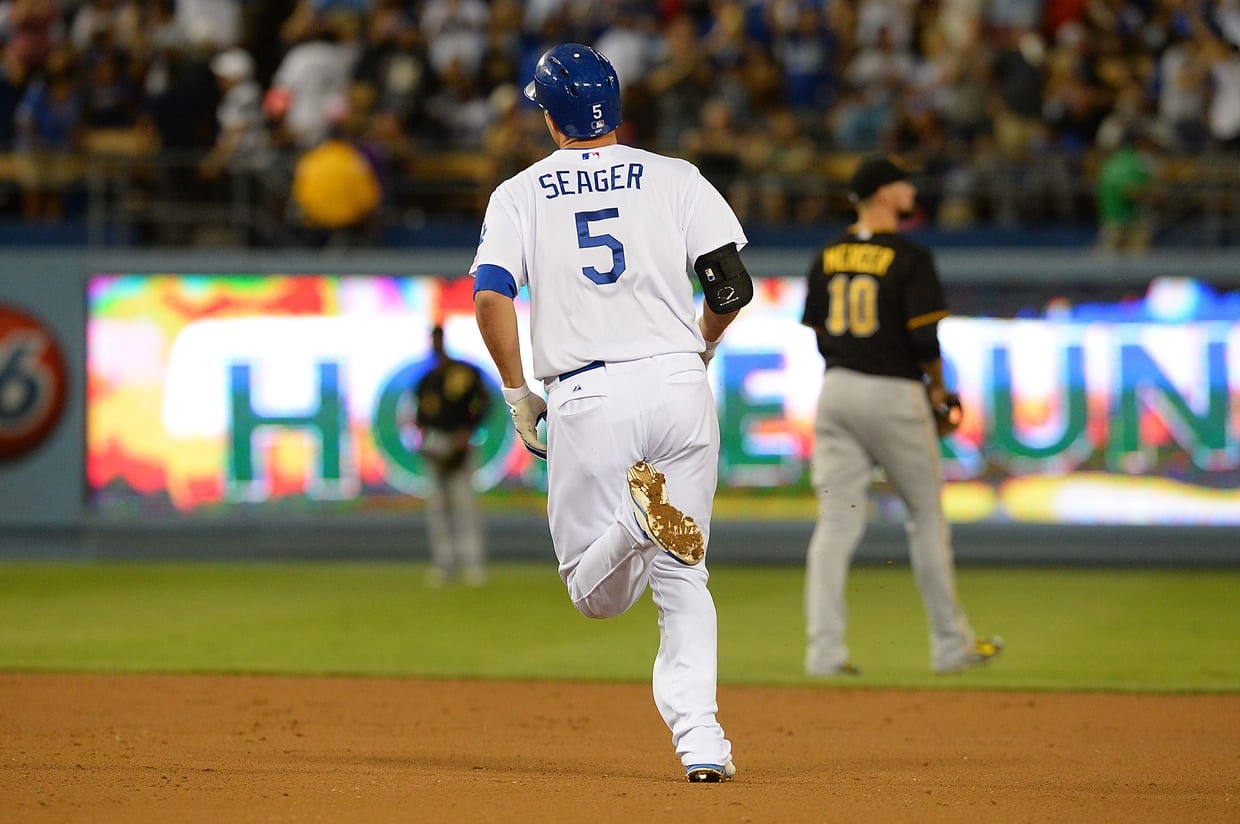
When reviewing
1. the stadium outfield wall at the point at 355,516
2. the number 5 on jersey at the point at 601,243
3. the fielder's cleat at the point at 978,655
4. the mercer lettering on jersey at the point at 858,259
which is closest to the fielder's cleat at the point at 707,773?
the number 5 on jersey at the point at 601,243

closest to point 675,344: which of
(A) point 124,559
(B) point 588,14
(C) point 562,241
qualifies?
(C) point 562,241

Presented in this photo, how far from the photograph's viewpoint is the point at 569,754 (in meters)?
7.20

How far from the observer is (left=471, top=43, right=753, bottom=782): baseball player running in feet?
19.7

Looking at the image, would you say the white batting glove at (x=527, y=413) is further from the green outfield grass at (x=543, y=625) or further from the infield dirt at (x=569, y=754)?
the green outfield grass at (x=543, y=625)

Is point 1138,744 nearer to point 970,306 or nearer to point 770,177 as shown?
point 970,306

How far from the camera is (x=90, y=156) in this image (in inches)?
725

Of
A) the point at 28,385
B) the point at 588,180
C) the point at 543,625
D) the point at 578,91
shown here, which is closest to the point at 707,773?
the point at 588,180

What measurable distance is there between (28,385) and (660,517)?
13.3m

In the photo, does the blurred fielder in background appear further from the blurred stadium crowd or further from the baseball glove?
the baseball glove

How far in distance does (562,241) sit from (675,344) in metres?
0.53

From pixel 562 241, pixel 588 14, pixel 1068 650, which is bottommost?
pixel 1068 650

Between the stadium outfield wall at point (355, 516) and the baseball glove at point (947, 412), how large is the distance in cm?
723

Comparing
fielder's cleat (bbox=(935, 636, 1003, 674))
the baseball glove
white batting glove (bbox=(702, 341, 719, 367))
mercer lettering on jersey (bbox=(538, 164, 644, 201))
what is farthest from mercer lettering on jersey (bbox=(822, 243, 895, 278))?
mercer lettering on jersey (bbox=(538, 164, 644, 201))

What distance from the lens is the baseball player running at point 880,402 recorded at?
922 cm
